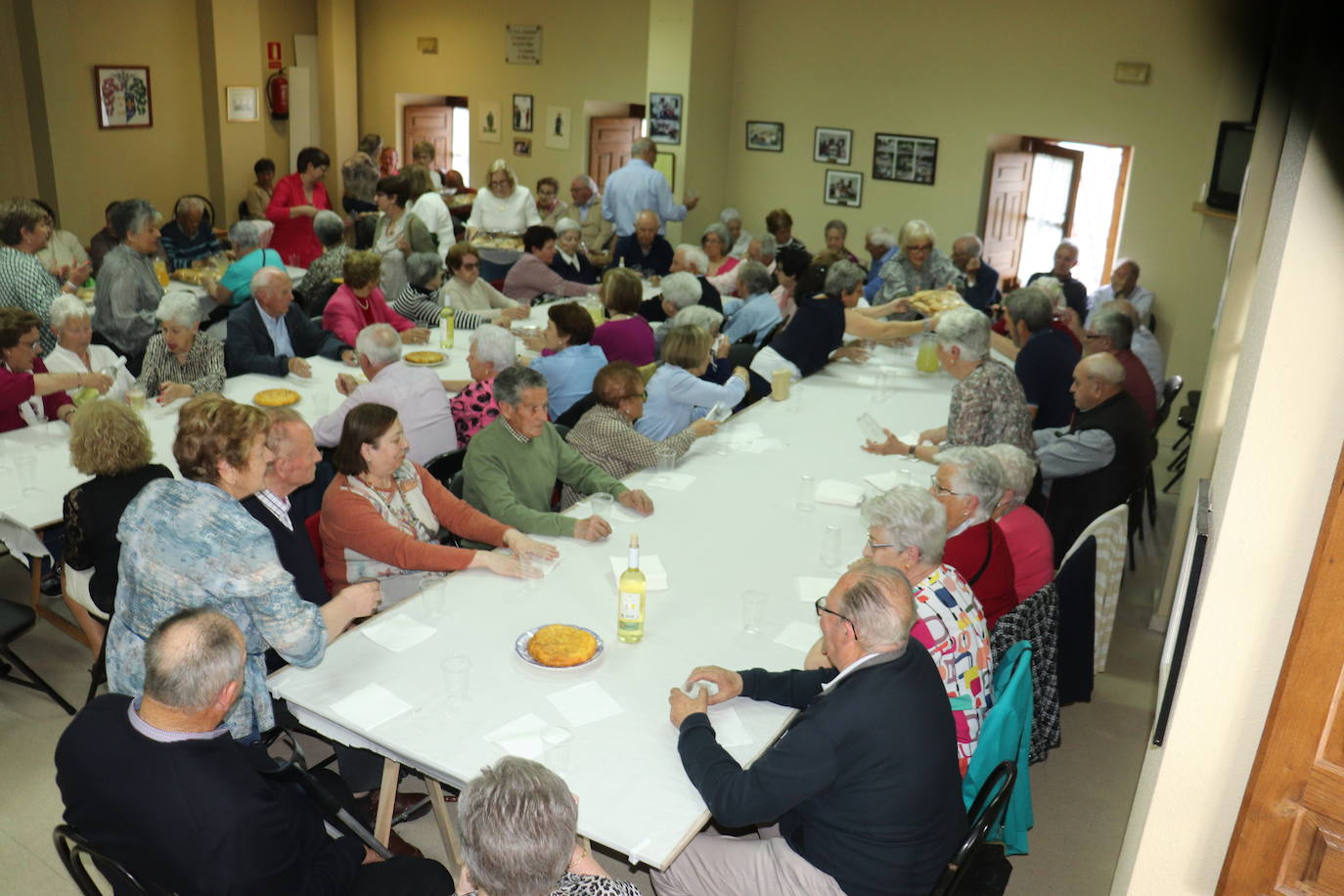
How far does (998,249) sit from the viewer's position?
10602mm

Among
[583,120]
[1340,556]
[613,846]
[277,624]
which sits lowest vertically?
[613,846]

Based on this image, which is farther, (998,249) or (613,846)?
(998,249)

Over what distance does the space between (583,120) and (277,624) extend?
34.6 ft

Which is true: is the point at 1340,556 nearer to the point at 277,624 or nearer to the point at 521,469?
the point at 277,624

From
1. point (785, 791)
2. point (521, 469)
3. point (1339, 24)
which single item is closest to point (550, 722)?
point (785, 791)

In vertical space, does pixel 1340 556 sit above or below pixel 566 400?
above

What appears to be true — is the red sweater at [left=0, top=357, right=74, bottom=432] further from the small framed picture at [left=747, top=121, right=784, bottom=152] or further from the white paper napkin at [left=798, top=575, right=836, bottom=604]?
the small framed picture at [left=747, top=121, right=784, bottom=152]

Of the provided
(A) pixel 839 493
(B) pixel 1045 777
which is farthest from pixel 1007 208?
(B) pixel 1045 777

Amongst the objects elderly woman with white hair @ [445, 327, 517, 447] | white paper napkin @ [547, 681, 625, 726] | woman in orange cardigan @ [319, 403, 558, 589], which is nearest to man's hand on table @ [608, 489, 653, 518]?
woman in orange cardigan @ [319, 403, 558, 589]

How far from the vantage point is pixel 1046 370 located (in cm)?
584

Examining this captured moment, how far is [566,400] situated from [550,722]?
2.96 m

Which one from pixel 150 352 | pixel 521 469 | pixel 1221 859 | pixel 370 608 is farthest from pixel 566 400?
pixel 1221 859

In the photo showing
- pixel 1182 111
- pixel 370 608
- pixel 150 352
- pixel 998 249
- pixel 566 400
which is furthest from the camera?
pixel 998 249

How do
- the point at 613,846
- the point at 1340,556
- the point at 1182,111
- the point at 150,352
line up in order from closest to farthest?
the point at 1340,556 → the point at 613,846 → the point at 150,352 → the point at 1182,111
